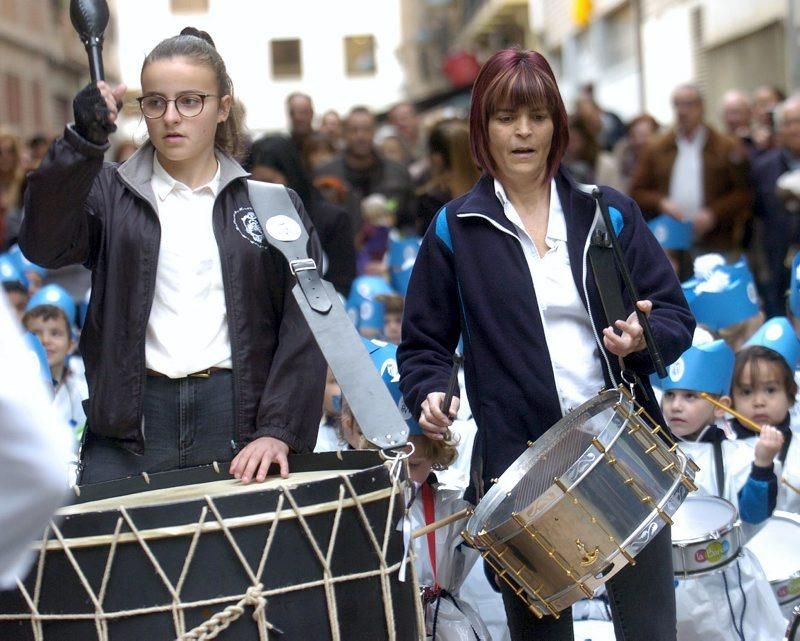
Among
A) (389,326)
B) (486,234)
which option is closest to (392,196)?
(389,326)

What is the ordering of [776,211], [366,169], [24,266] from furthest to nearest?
[366,169] → [776,211] → [24,266]

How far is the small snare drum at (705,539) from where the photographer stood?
4637 millimetres

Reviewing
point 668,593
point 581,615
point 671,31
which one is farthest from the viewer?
point 671,31

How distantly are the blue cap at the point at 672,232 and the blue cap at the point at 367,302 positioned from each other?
5.93ft

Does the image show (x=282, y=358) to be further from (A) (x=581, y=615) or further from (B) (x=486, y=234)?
(A) (x=581, y=615)

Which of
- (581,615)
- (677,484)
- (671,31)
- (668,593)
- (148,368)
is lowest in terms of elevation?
(581,615)

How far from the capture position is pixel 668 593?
12.0 ft

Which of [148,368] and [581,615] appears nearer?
[148,368]

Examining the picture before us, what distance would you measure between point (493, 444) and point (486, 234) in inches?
19.3

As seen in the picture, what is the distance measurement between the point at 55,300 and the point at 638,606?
202 inches

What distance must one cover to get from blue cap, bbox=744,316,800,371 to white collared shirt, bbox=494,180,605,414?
274 centimetres

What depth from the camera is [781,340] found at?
20.8ft

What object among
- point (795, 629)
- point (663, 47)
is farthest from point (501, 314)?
point (663, 47)

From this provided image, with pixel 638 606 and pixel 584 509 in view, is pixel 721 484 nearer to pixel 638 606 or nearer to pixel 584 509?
pixel 638 606
